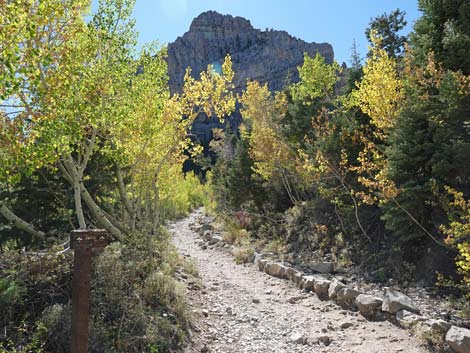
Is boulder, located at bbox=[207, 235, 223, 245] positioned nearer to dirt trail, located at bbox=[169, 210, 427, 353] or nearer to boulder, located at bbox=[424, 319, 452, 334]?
dirt trail, located at bbox=[169, 210, 427, 353]

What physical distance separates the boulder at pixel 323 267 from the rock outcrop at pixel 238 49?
93543 millimetres

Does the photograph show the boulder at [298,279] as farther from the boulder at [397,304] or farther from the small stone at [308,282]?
the boulder at [397,304]

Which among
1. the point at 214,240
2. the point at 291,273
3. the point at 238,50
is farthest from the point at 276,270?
the point at 238,50

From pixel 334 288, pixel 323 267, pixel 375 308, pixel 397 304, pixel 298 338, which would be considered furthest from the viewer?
pixel 323 267

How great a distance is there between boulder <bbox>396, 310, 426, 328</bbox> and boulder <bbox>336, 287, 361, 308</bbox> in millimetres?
1297

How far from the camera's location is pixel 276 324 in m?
7.08

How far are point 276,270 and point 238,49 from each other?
10889 centimetres

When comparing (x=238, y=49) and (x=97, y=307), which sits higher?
(x=238, y=49)

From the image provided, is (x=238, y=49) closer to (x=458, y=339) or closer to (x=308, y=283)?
(x=308, y=283)

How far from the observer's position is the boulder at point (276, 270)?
34.5ft

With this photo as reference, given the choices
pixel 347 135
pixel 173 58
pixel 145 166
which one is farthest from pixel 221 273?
pixel 173 58

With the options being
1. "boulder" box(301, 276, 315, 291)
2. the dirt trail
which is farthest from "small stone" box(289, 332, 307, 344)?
"boulder" box(301, 276, 315, 291)

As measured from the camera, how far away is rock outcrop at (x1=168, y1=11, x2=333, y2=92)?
102438mm

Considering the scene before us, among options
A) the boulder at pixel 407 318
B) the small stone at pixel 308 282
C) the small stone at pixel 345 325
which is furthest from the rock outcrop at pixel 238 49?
the boulder at pixel 407 318
